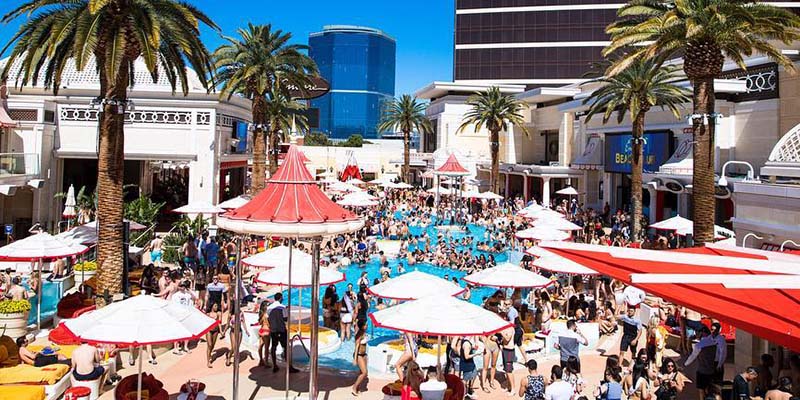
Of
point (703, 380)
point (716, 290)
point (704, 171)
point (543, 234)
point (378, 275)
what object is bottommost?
point (378, 275)

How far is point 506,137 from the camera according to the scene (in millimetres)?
61062

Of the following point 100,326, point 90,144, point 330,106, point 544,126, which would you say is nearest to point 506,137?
point 544,126

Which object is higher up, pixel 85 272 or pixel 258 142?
pixel 258 142

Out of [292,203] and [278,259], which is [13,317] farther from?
[292,203]

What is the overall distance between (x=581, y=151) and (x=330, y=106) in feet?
480

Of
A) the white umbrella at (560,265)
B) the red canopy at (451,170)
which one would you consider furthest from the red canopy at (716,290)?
the red canopy at (451,170)

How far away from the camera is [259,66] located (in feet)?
88.6

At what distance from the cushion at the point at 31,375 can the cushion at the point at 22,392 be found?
335mm

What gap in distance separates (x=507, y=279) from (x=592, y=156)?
104 ft

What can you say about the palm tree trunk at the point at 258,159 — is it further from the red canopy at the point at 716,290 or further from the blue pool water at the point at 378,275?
the red canopy at the point at 716,290

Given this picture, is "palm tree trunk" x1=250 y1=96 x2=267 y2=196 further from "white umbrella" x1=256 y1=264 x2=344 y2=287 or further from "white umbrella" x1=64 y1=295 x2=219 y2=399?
"white umbrella" x1=64 y1=295 x2=219 y2=399

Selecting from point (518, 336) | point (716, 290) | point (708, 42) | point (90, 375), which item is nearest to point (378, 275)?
point (518, 336)

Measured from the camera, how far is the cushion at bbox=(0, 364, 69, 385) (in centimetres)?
981

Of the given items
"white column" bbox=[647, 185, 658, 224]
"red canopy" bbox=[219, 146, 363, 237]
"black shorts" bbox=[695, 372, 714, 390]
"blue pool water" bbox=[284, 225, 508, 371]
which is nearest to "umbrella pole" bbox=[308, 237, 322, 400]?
"red canopy" bbox=[219, 146, 363, 237]
